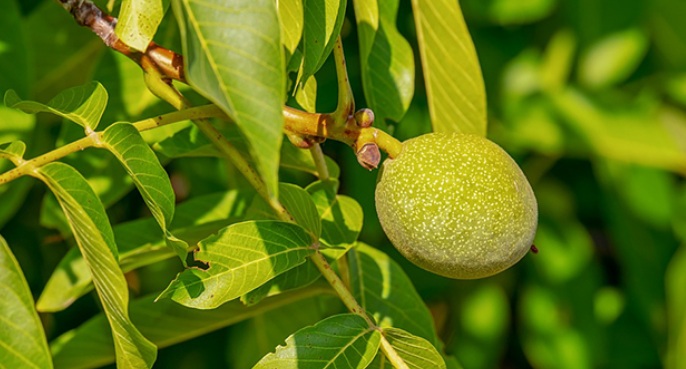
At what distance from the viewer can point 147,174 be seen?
2.50 feet

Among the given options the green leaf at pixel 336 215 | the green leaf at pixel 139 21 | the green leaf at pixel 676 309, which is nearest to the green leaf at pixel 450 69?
the green leaf at pixel 336 215

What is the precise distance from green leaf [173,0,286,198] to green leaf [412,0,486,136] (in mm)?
538

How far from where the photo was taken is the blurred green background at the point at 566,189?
161 cm

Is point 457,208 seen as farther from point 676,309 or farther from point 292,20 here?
point 676,309

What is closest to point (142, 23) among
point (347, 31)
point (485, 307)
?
point (347, 31)

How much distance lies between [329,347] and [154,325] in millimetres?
454

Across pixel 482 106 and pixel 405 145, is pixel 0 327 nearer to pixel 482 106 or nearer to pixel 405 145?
pixel 405 145

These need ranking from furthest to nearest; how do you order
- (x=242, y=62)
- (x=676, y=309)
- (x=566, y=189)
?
(x=566, y=189) < (x=676, y=309) < (x=242, y=62)

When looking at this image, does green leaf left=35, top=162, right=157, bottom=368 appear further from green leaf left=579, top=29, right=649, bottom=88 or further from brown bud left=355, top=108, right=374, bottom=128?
green leaf left=579, top=29, right=649, bottom=88

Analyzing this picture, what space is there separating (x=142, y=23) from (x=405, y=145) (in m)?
0.33

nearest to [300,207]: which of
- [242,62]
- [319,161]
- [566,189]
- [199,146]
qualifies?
[319,161]

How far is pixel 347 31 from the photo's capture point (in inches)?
62.1

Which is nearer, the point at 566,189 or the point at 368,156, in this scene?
the point at 368,156

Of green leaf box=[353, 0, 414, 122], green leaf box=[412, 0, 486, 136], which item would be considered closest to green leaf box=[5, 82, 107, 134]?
green leaf box=[353, 0, 414, 122]
